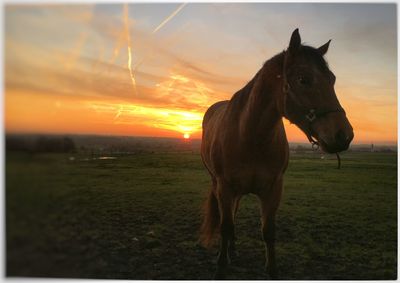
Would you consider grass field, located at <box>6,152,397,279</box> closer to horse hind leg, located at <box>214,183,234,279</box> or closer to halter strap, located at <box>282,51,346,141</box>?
horse hind leg, located at <box>214,183,234,279</box>

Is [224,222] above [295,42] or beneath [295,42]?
beneath

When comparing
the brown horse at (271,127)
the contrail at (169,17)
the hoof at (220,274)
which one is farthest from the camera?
the contrail at (169,17)

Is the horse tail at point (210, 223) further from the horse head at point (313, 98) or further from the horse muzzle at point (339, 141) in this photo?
the horse muzzle at point (339, 141)

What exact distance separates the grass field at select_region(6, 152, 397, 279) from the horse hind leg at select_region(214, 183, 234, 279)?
12cm

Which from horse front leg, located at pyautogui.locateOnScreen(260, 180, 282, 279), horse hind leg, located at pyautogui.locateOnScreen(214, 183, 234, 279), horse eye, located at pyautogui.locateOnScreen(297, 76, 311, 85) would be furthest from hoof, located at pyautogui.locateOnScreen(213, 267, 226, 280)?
horse eye, located at pyautogui.locateOnScreen(297, 76, 311, 85)

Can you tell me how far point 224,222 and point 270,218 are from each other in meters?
0.40

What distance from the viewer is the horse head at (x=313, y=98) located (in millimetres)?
2031

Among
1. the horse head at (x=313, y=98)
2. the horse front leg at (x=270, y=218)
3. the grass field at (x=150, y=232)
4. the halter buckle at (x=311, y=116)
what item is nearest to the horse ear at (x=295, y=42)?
the horse head at (x=313, y=98)

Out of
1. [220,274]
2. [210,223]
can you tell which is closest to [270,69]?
[210,223]

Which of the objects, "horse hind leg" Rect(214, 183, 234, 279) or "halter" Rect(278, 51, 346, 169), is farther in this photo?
"horse hind leg" Rect(214, 183, 234, 279)

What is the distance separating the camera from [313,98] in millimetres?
2127

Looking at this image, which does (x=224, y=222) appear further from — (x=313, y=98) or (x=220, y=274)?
(x=313, y=98)

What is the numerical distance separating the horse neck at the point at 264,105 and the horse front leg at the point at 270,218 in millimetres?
477

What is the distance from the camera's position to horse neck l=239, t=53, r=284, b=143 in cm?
235
